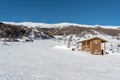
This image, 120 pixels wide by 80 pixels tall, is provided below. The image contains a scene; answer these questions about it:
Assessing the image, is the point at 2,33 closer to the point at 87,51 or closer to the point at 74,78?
the point at 87,51

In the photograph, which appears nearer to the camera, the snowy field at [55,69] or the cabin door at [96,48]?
the snowy field at [55,69]

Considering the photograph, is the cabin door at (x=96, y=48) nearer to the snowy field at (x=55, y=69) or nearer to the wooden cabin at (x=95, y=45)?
the wooden cabin at (x=95, y=45)

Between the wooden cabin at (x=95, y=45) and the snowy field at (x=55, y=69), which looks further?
the wooden cabin at (x=95, y=45)

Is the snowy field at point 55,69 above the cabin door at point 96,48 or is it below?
below

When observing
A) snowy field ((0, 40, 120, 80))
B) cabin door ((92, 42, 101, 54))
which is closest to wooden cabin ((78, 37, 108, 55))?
cabin door ((92, 42, 101, 54))

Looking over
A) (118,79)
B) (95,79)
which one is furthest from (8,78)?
(118,79)

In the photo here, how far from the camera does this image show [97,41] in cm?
3444

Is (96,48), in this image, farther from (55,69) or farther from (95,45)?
(55,69)

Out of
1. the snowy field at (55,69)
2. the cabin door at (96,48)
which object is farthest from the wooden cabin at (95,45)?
the snowy field at (55,69)

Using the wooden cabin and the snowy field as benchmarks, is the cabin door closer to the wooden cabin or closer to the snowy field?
the wooden cabin

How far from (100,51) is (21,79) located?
79.7 feet

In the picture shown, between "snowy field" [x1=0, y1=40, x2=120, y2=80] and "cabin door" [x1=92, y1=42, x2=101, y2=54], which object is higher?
"cabin door" [x1=92, y1=42, x2=101, y2=54]

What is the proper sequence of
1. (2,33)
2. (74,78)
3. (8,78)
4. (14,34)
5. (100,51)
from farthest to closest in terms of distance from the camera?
(14,34) → (2,33) → (100,51) → (74,78) → (8,78)

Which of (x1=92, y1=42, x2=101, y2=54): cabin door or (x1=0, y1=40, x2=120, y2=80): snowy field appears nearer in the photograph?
(x1=0, y1=40, x2=120, y2=80): snowy field
